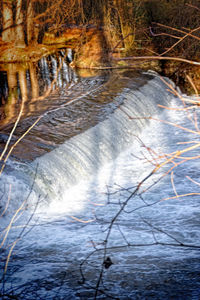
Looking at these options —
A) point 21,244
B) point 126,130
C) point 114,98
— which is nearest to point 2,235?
point 21,244

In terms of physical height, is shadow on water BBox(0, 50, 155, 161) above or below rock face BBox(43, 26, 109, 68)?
below

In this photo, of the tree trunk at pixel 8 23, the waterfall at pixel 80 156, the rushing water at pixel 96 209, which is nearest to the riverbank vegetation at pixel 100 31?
the tree trunk at pixel 8 23

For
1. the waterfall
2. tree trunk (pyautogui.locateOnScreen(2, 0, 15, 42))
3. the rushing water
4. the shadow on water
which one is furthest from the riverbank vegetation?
the rushing water

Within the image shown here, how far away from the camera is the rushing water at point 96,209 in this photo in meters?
3.26

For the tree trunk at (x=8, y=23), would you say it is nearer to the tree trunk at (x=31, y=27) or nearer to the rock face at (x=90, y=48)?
the tree trunk at (x=31, y=27)

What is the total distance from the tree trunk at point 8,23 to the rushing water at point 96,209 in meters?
6.66

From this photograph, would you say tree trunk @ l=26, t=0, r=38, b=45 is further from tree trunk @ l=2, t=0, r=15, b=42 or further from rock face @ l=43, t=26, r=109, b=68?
rock face @ l=43, t=26, r=109, b=68

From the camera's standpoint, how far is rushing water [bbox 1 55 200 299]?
128 inches

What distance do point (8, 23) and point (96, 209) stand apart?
1044 cm

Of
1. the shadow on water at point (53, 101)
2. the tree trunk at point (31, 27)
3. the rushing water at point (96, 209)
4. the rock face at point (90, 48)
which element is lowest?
the rushing water at point (96, 209)

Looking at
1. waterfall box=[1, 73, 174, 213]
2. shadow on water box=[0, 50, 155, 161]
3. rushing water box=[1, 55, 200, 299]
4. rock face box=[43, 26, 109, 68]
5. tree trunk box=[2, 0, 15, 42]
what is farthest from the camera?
tree trunk box=[2, 0, 15, 42]

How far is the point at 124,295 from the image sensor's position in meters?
3.10

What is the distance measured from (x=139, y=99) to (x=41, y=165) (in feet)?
12.7

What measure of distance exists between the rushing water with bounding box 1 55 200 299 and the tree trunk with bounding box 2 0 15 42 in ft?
21.9
